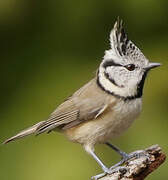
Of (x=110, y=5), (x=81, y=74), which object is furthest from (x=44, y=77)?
(x=110, y=5)

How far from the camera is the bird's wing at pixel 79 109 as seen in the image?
591cm

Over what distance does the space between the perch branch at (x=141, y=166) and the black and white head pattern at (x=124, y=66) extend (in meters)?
0.44

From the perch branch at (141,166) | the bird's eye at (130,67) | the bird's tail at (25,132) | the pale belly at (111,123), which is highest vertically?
the bird's eye at (130,67)

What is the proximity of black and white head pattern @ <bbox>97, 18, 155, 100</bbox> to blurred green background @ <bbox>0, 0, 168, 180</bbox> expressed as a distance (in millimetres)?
321

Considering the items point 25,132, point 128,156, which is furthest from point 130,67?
point 25,132

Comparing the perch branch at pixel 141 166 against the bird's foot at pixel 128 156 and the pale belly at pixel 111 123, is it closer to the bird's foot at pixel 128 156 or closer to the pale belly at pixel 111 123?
the bird's foot at pixel 128 156

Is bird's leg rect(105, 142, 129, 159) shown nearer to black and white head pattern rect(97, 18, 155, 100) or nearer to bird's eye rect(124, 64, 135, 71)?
black and white head pattern rect(97, 18, 155, 100)

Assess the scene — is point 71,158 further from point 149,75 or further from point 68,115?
point 149,75

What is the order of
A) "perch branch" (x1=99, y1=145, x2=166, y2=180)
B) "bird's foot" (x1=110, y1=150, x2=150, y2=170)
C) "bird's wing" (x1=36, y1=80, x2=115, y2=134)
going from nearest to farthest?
"perch branch" (x1=99, y1=145, x2=166, y2=180), "bird's foot" (x1=110, y1=150, x2=150, y2=170), "bird's wing" (x1=36, y1=80, x2=115, y2=134)

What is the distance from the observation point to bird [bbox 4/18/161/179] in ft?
19.0

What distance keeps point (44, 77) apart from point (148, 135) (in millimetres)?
838

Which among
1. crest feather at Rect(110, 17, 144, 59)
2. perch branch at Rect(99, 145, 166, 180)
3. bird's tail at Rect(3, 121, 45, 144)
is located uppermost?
crest feather at Rect(110, 17, 144, 59)

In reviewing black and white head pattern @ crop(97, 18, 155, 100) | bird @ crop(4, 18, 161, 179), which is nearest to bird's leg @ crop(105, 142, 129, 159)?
bird @ crop(4, 18, 161, 179)

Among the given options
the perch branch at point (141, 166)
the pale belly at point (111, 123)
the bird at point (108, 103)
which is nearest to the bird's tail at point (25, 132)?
the bird at point (108, 103)
